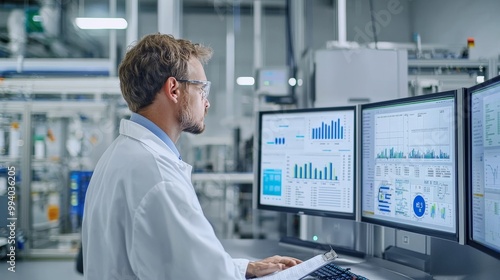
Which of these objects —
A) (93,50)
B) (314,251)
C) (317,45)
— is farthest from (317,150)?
(93,50)

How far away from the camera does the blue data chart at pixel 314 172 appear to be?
149cm

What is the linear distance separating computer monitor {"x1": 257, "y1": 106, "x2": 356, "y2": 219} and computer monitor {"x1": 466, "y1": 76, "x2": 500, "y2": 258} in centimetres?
44

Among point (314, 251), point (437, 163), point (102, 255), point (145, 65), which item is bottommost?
Answer: point (314, 251)

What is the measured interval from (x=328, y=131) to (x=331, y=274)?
561 mm

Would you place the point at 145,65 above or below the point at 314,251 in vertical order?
above

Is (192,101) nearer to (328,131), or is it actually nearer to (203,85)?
(203,85)

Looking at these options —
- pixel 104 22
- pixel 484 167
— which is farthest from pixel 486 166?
pixel 104 22

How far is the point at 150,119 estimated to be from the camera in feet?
3.35

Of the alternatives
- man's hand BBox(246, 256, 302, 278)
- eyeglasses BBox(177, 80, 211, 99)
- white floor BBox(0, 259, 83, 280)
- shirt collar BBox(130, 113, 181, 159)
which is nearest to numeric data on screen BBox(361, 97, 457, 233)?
man's hand BBox(246, 256, 302, 278)

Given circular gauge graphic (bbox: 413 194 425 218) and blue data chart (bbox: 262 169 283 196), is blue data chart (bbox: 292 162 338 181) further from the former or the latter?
circular gauge graphic (bbox: 413 194 425 218)

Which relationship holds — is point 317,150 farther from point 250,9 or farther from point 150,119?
point 250,9

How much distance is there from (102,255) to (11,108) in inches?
144

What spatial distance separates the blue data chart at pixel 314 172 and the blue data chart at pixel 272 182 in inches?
2.9

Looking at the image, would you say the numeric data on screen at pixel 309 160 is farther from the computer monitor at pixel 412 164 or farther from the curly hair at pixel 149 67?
the curly hair at pixel 149 67
